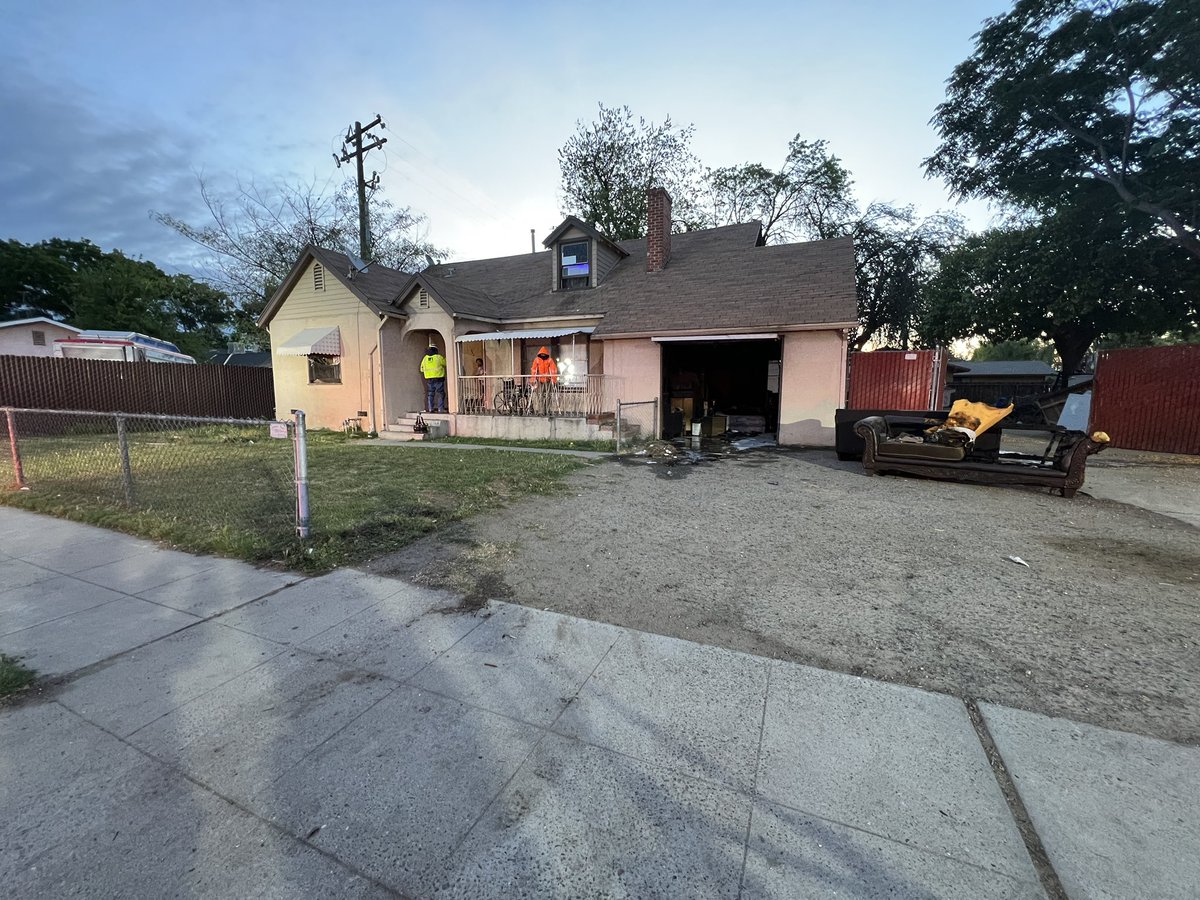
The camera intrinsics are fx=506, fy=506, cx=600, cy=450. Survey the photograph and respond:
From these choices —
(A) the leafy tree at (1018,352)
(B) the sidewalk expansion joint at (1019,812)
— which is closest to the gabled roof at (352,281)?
(B) the sidewalk expansion joint at (1019,812)

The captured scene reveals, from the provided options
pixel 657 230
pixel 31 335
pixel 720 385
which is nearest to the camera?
pixel 657 230

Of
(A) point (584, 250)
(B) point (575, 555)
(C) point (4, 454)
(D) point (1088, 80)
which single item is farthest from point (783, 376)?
(C) point (4, 454)

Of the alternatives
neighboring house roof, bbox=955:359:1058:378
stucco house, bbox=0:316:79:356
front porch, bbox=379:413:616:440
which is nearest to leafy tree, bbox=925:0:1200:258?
front porch, bbox=379:413:616:440

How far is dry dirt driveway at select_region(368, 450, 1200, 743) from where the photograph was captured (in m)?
2.81

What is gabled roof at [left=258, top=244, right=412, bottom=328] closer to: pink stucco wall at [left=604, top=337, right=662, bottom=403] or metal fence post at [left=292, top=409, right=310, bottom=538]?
pink stucco wall at [left=604, top=337, right=662, bottom=403]

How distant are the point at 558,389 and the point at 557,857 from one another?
12.0m

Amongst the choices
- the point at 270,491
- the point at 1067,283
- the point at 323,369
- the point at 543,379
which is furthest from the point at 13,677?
the point at 1067,283

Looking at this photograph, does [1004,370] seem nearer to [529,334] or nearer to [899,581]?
[529,334]

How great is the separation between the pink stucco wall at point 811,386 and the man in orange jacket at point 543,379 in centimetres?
567

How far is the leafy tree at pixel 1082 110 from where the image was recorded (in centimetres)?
1324

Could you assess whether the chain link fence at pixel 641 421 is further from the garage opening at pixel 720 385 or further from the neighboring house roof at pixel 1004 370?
the neighboring house roof at pixel 1004 370

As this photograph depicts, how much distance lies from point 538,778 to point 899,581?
11.0 ft

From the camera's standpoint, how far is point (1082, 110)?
593 inches

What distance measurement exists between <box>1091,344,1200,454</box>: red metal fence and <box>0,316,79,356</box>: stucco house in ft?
117
